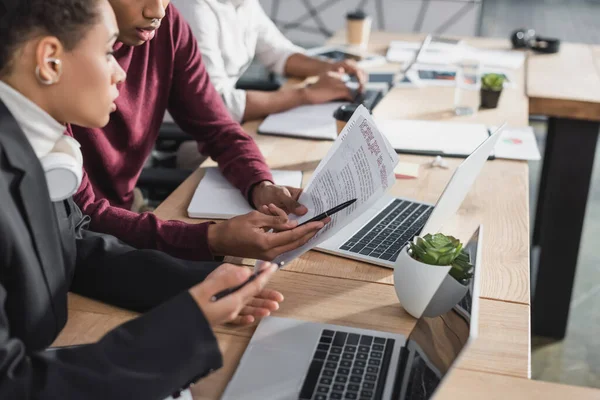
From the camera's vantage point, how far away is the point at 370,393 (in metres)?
0.85

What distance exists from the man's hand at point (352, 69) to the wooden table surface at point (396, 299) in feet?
1.78

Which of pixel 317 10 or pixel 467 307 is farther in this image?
pixel 317 10

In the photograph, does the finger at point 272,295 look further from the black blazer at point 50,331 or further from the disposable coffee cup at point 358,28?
the disposable coffee cup at point 358,28

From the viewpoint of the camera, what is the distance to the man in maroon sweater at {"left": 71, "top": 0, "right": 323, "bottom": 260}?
121cm

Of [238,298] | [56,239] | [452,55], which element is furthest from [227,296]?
[452,55]

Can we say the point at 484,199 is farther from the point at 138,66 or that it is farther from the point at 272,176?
the point at 138,66

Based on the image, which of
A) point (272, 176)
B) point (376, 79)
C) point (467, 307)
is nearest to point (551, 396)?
point (467, 307)

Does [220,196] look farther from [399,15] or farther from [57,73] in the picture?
[399,15]

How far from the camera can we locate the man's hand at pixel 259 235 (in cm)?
113

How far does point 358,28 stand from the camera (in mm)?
2777

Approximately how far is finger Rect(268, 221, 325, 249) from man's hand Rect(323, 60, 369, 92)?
1.12 metres

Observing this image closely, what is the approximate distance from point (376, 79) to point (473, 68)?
1.26 ft

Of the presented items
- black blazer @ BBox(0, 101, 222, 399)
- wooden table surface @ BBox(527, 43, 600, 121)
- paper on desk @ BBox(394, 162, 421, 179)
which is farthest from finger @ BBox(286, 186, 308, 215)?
wooden table surface @ BBox(527, 43, 600, 121)

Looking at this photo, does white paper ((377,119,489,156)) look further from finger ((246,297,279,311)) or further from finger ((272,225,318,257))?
finger ((246,297,279,311))
